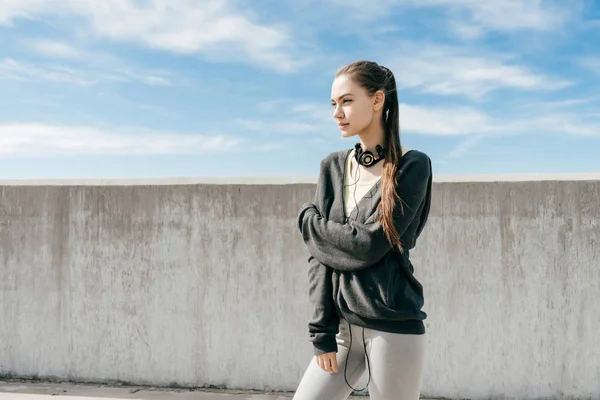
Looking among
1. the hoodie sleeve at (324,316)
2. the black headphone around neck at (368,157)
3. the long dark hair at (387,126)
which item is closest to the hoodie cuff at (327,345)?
the hoodie sleeve at (324,316)

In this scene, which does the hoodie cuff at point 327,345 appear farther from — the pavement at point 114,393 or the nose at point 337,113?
the pavement at point 114,393

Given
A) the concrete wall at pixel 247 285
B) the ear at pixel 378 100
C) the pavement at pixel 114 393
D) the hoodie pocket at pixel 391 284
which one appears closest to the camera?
the hoodie pocket at pixel 391 284

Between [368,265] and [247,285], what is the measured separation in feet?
7.55

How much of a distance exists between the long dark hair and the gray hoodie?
21 mm

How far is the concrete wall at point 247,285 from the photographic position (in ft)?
11.6

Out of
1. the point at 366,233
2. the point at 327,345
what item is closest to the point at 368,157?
the point at 366,233

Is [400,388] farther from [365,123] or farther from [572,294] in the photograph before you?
[572,294]

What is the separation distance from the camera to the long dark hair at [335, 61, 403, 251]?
5.03 ft

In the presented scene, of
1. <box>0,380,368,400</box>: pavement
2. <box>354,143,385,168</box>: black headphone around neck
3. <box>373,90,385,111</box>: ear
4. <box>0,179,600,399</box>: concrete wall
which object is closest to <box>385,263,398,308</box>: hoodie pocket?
<box>354,143,385,168</box>: black headphone around neck

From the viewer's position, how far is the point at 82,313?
157 inches

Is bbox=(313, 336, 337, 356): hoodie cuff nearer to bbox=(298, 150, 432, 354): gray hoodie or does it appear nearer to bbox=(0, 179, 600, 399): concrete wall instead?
bbox=(298, 150, 432, 354): gray hoodie

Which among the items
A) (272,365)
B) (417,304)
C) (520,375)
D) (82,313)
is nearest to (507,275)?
(520,375)

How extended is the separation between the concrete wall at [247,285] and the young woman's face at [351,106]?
209 centimetres

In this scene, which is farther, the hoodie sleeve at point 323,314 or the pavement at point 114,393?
the pavement at point 114,393
